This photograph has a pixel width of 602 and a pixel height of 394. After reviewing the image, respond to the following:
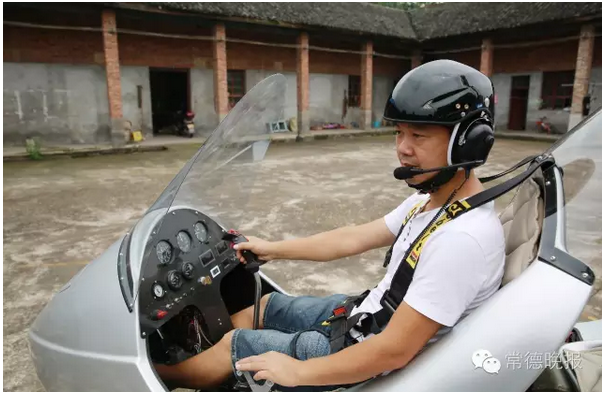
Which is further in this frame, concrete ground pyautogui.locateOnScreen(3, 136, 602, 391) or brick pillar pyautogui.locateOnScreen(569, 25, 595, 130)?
brick pillar pyautogui.locateOnScreen(569, 25, 595, 130)

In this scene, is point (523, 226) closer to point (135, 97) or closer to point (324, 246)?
point (324, 246)

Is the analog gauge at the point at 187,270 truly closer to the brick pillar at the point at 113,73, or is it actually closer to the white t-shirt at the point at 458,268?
the white t-shirt at the point at 458,268

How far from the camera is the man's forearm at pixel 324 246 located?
1770 millimetres

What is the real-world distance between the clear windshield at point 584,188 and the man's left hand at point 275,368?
773 mm

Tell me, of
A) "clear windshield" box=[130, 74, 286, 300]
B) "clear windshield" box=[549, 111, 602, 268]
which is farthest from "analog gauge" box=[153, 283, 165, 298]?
"clear windshield" box=[549, 111, 602, 268]

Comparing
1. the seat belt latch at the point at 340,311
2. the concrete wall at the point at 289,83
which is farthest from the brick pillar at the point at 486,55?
the seat belt latch at the point at 340,311

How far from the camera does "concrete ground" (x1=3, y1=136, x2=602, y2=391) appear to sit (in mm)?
3543

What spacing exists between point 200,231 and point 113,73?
12.4 m

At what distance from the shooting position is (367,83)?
17.9 metres

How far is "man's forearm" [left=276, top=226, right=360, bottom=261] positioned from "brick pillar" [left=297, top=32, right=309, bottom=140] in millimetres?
14527

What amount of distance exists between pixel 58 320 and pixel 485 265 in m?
1.26

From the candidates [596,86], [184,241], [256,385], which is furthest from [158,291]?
[596,86]

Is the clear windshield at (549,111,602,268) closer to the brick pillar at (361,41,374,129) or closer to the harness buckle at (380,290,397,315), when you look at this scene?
the harness buckle at (380,290,397,315)

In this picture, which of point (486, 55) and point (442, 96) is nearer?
point (442, 96)
